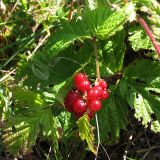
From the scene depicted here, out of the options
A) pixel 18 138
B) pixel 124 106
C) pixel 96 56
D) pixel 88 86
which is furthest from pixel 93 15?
pixel 18 138

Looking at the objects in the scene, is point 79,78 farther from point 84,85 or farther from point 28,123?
point 28,123

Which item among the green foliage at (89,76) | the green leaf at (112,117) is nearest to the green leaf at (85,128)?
the green foliage at (89,76)

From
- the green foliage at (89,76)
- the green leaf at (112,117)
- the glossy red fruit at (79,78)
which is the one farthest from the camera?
the green leaf at (112,117)

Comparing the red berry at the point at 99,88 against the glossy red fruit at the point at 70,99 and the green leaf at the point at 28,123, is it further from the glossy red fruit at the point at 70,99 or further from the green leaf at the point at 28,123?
the green leaf at the point at 28,123

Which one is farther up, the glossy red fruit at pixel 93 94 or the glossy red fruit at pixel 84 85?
the glossy red fruit at pixel 84 85

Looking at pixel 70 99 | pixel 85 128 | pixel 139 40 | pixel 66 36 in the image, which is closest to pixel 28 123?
pixel 70 99
